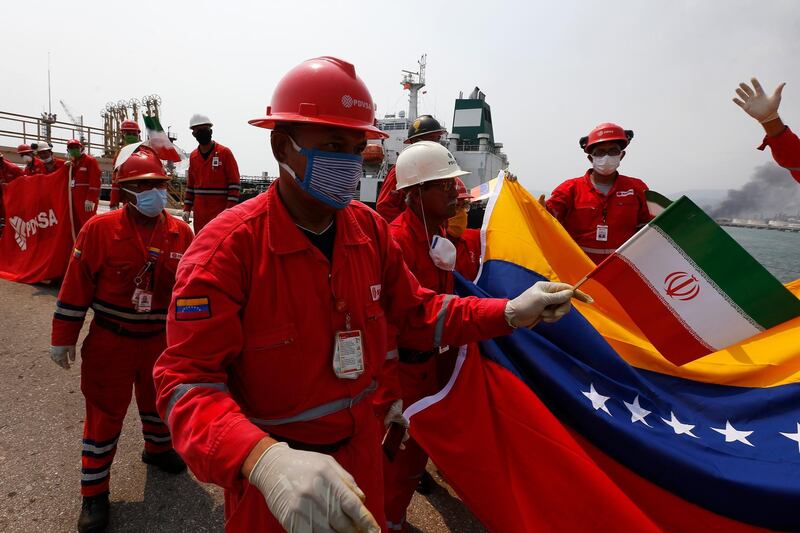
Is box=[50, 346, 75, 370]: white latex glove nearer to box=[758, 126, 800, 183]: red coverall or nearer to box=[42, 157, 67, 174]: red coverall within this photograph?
box=[758, 126, 800, 183]: red coverall

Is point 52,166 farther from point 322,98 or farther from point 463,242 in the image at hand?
point 322,98

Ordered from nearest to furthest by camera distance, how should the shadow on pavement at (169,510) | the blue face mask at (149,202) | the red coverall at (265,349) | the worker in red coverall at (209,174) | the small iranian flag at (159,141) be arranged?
the red coverall at (265,349), the shadow on pavement at (169,510), the blue face mask at (149,202), the worker in red coverall at (209,174), the small iranian flag at (159,141)

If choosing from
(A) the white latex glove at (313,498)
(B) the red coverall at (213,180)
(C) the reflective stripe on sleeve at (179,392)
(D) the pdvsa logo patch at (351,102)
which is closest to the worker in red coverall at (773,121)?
(D) the pdvsa logo patch at (351,102)

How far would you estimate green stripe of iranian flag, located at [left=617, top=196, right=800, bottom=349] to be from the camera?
7.44 feet

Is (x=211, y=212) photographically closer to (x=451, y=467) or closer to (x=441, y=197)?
(x=441, y=197)

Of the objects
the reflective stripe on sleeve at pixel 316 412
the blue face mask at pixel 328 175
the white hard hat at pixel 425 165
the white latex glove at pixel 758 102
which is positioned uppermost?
the white latex glove at pixel 758 102

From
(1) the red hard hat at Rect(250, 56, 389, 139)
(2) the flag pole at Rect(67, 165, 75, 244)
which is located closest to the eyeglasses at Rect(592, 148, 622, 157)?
(1) the red hard hat at Rect(250, 56, 389, 139)

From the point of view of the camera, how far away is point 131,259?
2996 mm

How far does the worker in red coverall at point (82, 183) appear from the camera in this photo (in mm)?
7578

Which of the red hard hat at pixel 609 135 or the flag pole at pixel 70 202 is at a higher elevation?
the red hard hat at pixel 609 135

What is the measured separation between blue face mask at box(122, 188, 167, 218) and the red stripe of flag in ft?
9.62

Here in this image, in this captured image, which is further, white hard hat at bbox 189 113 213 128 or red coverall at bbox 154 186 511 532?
white hard hat at bbox 189 113 213 128

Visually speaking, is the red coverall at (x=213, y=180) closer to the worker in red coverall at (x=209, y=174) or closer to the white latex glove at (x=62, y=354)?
the worker in red coverall at (x=209, y=174)

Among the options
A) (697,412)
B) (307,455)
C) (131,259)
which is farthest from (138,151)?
(697,412)
